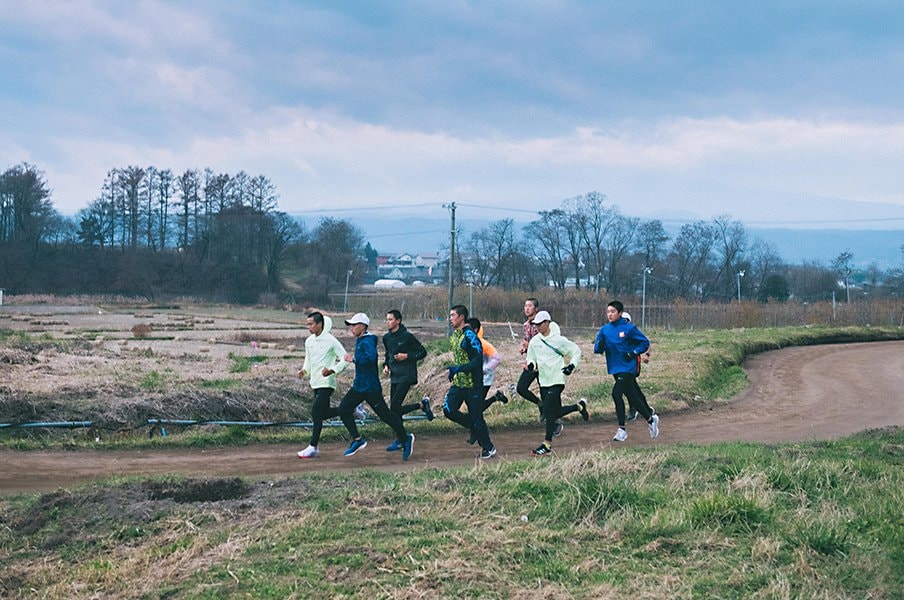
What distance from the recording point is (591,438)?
1319cm

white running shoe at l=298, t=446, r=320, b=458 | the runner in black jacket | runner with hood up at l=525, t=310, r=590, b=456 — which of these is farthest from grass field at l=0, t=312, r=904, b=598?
the runner in black jacket

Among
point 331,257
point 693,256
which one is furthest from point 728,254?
point 331,257

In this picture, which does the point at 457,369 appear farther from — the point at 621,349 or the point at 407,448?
the point at 621,349

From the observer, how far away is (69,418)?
42.4 feet

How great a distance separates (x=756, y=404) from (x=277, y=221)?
9036cm

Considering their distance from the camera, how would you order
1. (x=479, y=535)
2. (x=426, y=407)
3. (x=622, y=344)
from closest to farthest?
(x=479, y=535), (x=622, y=344), (x=426, y=407)

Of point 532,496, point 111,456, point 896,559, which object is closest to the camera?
point 896,559

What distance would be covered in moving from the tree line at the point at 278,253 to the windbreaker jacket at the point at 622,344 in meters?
78.7

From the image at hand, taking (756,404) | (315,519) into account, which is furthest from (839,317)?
(315,519)

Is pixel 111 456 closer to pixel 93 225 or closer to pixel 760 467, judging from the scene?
pixel 760 467

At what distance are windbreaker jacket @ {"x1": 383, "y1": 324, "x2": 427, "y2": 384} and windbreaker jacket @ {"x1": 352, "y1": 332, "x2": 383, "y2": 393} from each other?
418 mm

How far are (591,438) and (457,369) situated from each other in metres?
3.00

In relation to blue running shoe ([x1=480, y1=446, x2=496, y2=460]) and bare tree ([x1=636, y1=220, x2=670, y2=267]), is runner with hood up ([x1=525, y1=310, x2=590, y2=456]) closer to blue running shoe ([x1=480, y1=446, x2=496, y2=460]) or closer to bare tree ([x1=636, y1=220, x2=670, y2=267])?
blue running shoe ([x1=480, y1=446, x2=496, y2=460])

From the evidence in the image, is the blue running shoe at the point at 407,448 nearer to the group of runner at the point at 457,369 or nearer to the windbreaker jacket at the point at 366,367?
the group of runner at the point at 457,369
